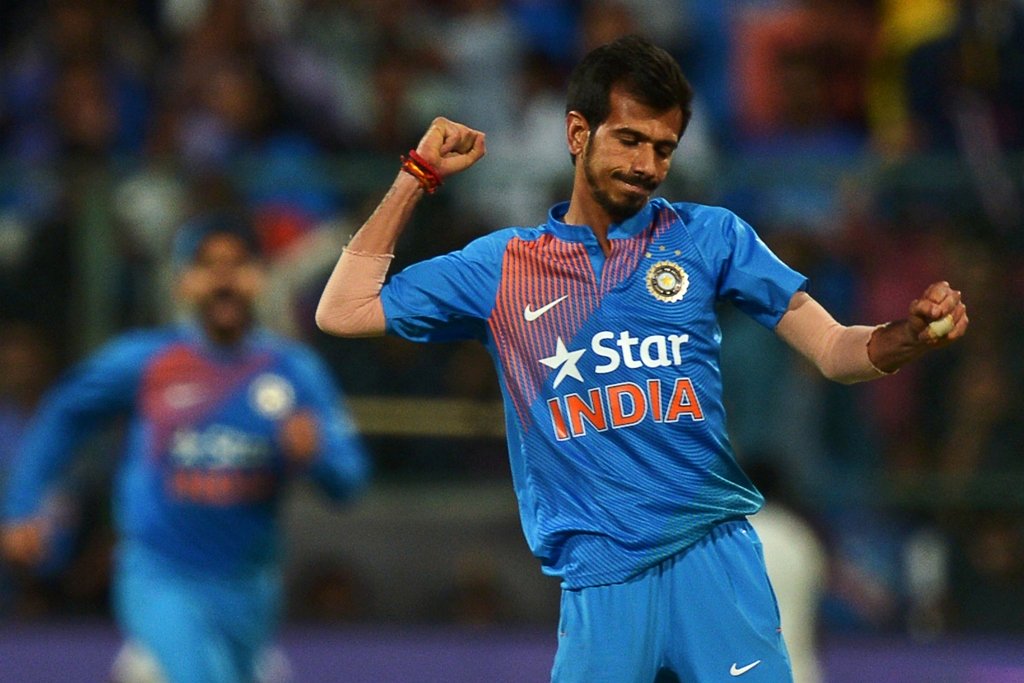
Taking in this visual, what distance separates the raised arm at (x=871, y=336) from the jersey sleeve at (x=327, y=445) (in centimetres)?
309

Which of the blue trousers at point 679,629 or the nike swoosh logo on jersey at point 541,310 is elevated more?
the nike swoosh logo on jersey at point 541,310

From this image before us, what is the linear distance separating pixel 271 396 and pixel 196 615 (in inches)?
37.1

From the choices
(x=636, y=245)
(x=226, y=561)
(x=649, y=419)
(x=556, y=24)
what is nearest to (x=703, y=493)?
Answer: (x=649, y=419)

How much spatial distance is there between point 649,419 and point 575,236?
1.63ft

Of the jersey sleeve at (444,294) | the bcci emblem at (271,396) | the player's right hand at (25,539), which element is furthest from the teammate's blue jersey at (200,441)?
the jersey sleeve at (444,294)

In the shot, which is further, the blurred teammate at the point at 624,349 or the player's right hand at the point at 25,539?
the player's right hand at the point at 25,539

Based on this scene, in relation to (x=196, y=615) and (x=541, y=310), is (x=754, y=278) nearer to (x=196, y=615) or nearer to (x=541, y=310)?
(x=541, y=310)

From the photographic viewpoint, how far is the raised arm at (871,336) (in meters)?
4.18

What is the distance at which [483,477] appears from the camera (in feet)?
31.3

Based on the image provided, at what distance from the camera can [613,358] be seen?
14.8 feet

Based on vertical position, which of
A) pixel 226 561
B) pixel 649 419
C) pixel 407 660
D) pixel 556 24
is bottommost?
pixel 407 660

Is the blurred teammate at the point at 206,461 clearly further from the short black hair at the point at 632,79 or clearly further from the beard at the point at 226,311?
the short black hair at the point at 632,79

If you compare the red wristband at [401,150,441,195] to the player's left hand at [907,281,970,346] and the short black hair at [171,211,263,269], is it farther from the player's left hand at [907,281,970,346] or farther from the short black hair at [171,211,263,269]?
the short black hair at [171,211,263,269]

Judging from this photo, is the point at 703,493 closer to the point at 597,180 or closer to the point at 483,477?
the point at 597,180
